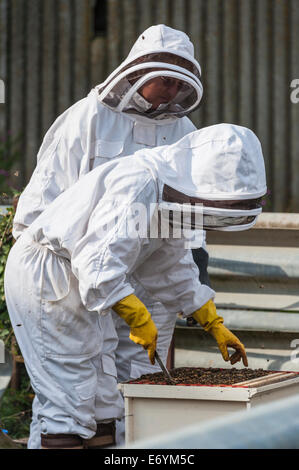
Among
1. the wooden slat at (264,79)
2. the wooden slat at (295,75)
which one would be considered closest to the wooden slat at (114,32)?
the wooden slat at (264,79)

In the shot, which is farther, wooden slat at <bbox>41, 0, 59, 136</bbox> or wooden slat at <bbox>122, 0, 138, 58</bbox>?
wooden slat at <bbox>41, 0, 59, 136</bbox>

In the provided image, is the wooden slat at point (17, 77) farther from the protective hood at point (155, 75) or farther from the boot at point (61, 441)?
the boot at point (61, 441)

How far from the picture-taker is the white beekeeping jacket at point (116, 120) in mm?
3711

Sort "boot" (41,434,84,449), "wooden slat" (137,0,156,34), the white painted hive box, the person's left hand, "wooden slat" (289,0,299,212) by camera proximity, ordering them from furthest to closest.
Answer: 1. "wooden slat" (137,0,156,34)
2. "wooden slat" (289,0,299,212)
3. the person's left hand
4. "boot" (41,434,84,449)
5. the white painted hive box

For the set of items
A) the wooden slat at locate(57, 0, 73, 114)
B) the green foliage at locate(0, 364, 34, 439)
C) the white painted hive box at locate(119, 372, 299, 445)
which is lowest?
the green foliage at locate(0, 364, 34, 439)

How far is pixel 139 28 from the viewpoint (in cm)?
652

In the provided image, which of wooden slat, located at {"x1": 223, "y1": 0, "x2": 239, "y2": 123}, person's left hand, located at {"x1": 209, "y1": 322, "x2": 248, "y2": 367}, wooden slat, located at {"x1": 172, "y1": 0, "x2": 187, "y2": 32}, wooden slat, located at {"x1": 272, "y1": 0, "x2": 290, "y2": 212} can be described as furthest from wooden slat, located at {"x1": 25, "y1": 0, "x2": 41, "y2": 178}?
person's left hand, located at {"x1": 209, "y1": 322, "x2": 248, "y2": 367}

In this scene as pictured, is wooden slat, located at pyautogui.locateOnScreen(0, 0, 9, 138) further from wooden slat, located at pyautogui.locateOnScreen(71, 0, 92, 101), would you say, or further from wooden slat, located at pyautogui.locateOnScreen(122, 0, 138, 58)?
wooden slat, located at pyautogui.locateOnScreen(122, 0, 138, 58)

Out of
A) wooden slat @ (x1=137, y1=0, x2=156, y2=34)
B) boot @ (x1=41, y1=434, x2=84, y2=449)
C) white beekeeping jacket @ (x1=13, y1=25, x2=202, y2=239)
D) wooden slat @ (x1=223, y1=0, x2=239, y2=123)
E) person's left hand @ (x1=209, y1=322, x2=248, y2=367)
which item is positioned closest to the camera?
boot @ (x1=41, y1=434, x2=84, y2=449)

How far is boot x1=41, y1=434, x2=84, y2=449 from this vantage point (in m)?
3.23

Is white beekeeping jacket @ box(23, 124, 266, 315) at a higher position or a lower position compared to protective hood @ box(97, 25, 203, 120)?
lower

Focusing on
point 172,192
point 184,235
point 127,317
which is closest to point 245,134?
point 172,192

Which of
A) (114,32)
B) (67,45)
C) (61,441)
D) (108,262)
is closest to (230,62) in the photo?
(114,32)

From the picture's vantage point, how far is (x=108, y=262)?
285 cm
